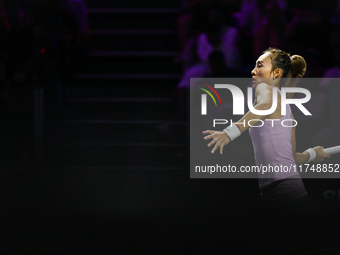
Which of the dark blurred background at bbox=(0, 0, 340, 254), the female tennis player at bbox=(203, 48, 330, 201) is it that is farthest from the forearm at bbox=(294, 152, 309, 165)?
the dark blurred background at bbox=(0, 0, 340, 254)

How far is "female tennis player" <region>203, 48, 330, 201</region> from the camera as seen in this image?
6.87 ft

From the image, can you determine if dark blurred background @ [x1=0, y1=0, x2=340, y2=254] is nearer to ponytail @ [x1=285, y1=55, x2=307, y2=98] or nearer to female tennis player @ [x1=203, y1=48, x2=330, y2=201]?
female tennis player @ [x1=203, y1=48, x2=330, y2=201]

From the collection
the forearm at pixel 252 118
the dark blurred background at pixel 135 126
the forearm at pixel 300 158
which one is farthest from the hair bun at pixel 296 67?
the dark blurred background at pixel 135 126

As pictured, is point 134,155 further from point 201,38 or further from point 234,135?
point 234,135

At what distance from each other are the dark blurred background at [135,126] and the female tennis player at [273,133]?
11.2 inches

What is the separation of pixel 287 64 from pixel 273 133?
29cm

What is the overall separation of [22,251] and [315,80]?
12.1ft

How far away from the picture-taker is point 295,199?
2.22 m

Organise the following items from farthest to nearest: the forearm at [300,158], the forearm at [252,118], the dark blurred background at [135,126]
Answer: the dark blurred background at [135,126] → the forearm at [300,158] → the forearm at [252,118]

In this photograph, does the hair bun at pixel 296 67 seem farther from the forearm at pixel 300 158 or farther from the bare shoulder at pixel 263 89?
the forearm at pixel 300 158

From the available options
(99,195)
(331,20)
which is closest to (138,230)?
(99,195)

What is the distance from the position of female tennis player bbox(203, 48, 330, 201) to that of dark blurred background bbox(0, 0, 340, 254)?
28 cm

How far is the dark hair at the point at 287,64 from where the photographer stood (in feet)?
6.98

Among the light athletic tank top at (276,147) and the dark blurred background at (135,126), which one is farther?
the dark blurred background at (135,126)
